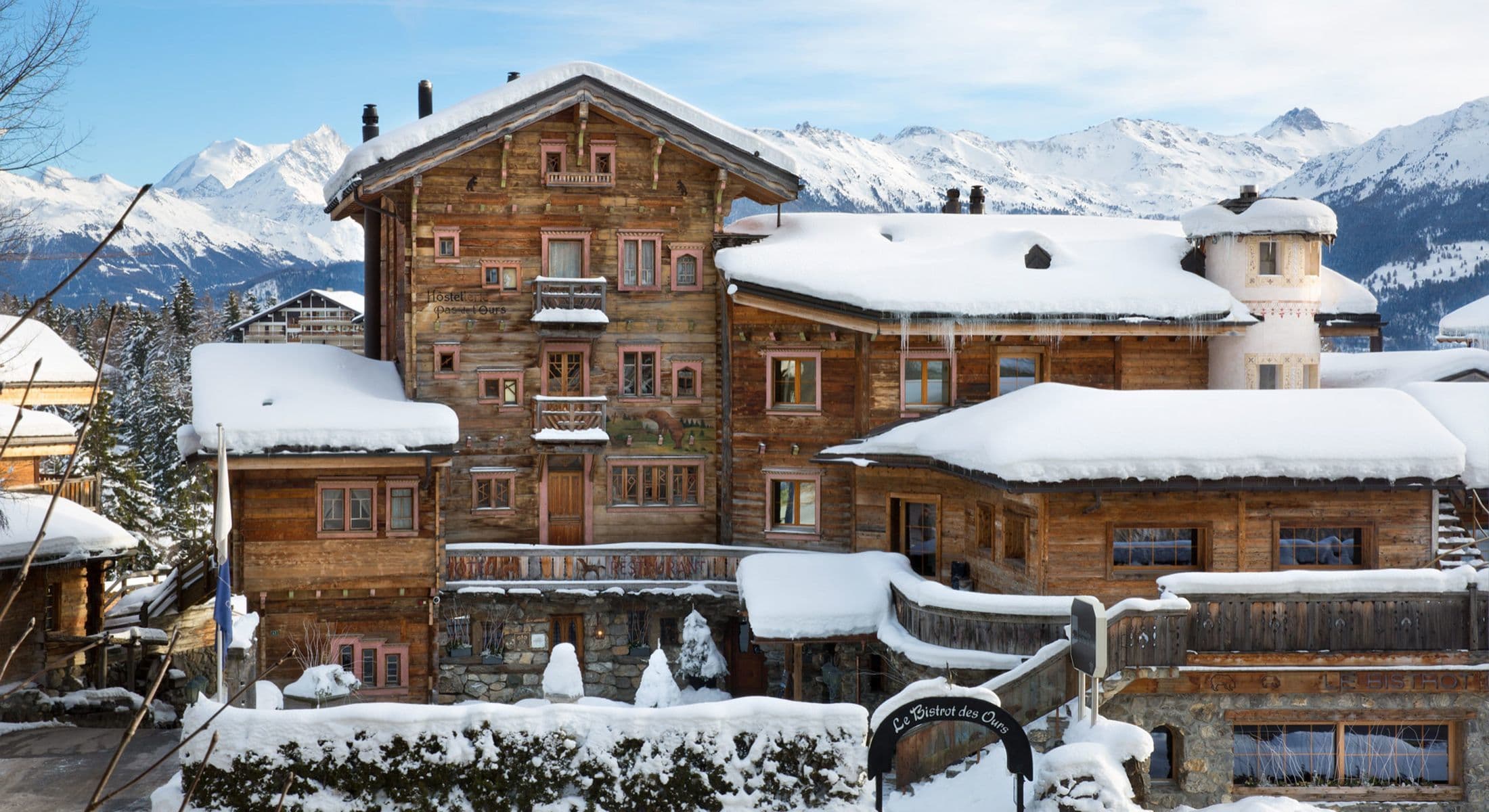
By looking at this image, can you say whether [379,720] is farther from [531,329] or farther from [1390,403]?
[1390,403]

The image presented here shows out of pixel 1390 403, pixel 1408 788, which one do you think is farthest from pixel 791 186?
pixel 1408 788

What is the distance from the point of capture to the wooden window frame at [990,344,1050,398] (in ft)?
95.0

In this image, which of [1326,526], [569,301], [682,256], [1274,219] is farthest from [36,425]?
[1274,219]

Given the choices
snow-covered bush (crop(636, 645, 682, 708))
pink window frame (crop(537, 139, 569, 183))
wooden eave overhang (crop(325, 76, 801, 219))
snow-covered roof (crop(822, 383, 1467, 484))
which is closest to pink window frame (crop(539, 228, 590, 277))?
pink window frame (crop(537, 139, 569, 183))


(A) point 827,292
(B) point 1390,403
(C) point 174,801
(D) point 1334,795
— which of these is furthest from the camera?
(A) point 827,292

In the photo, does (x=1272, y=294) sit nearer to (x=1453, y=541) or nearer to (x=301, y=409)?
(x=1453, y=541)

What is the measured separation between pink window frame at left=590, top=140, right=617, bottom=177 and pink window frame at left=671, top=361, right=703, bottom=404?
4942 mm

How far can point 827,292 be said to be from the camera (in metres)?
27.3

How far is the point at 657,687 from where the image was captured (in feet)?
75.2

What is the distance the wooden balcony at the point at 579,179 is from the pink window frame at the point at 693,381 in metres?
4.75

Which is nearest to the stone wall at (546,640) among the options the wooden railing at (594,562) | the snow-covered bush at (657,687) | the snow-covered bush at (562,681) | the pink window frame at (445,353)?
the wooden railing at (594,562)

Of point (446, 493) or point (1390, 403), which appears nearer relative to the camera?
point (1390, 403)

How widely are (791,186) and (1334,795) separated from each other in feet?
58.9

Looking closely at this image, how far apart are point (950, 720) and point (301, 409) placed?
15.8m
